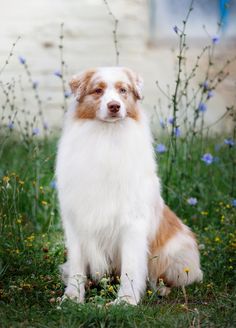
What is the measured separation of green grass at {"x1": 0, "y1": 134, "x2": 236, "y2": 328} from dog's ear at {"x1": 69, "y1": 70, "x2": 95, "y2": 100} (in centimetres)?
79

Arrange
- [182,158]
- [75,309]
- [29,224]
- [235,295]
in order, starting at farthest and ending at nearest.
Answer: [182,158] → [29,224] → [235,295] → [75,309]

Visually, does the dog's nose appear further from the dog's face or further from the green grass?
the green grass

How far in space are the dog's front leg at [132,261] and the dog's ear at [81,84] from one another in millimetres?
873

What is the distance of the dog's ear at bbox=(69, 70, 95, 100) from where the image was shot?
4.16 meters

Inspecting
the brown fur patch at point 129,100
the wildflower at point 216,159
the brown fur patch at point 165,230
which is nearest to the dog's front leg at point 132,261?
the brown fur patch at point 165,230

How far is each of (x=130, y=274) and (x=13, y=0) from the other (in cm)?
481

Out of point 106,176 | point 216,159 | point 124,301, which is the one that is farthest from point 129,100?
point 216,159

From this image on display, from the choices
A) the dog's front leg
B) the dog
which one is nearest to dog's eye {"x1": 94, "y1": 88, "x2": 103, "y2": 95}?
the dog

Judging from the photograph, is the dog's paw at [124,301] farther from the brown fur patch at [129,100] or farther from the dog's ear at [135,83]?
the dog's ear at [135,83]

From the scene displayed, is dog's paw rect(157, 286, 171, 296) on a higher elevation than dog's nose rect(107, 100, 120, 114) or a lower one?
lower

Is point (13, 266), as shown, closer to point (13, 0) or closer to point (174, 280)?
point (174, 280)

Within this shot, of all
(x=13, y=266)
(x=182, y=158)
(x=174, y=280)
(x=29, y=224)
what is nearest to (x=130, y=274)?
(x=174, y=280)

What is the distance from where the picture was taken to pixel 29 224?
17.8ft

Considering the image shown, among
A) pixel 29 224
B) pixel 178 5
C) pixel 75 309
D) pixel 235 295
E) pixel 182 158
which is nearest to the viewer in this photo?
pixel 75 309
